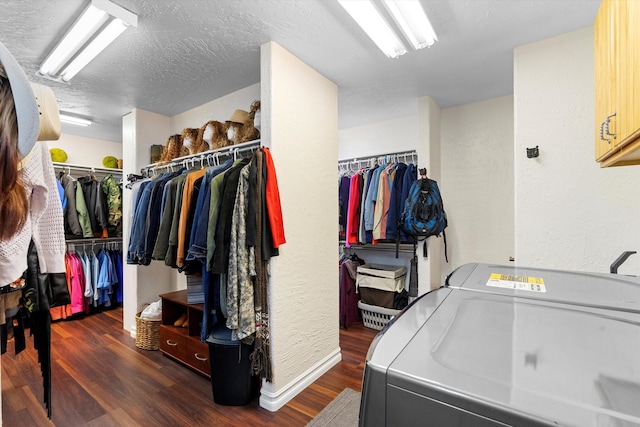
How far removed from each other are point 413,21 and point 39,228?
2.07 m

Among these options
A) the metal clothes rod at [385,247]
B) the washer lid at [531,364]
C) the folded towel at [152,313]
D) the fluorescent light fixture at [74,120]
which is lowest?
the folded towel at [152,313]

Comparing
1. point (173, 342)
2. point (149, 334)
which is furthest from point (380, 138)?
point (149, 334)

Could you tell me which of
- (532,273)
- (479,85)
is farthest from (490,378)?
(479,85)

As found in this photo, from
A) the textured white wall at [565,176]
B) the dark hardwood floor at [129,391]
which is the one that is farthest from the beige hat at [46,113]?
the textured white wall at [565,176]

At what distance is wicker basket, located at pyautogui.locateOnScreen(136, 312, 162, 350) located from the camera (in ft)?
9.05

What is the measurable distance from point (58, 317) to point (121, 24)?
361 cm

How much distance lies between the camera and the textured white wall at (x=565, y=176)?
1774 millimetres

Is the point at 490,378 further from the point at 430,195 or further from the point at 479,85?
the point at 479,85

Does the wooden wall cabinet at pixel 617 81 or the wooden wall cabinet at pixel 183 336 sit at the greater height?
the wooden wall cabinet at pixel 617 81

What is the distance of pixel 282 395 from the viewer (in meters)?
1.94

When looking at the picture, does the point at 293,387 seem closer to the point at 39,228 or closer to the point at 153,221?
the point at 153,221

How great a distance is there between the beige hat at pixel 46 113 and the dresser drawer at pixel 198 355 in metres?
1.97

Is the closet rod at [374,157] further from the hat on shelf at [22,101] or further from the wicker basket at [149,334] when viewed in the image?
the hat on shelf at [22,101]

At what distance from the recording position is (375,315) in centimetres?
322
